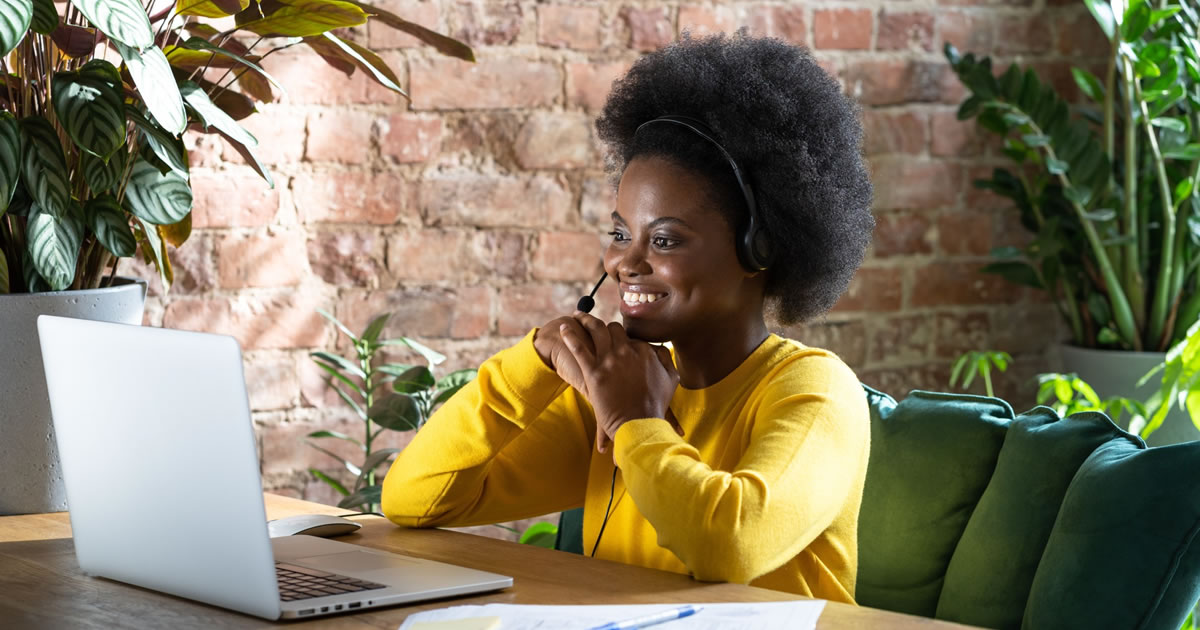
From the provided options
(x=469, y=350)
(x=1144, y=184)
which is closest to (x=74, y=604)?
(x=469, y=350)

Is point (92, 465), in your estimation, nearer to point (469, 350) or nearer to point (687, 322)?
point (687, 322)

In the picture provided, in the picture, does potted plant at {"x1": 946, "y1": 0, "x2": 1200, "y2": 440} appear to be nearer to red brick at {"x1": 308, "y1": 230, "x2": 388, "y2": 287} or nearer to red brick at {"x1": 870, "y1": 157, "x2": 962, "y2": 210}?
red brick at {"x1": 870, "y1": 157, "x2": 962, "y2": 210}

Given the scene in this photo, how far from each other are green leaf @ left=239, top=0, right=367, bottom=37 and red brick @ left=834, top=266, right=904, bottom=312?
1.44m

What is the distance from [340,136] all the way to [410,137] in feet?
0.41

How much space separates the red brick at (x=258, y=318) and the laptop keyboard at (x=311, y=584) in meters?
1.01

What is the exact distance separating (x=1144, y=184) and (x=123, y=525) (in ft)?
7.40

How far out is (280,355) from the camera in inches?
90.4

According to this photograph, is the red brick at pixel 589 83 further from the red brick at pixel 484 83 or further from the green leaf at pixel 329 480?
the green leaf at pixel 329 480

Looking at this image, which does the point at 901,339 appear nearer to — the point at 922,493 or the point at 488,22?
the point at 488,22

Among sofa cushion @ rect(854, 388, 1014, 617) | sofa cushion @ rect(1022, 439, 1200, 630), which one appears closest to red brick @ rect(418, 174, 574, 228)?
sofa cushion @ rect(854, 388, 1014, 617)

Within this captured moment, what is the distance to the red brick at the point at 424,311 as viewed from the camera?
2.36 meters

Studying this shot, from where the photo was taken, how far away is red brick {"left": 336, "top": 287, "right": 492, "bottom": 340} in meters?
2.36

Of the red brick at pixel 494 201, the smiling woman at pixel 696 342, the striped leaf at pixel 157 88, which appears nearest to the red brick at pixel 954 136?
the red brick at pixel 494 201

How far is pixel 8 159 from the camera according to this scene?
→ 1.53 m
